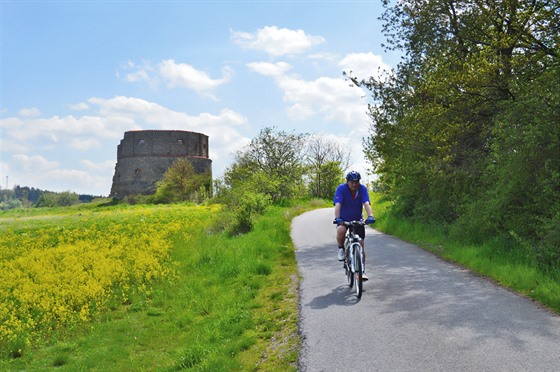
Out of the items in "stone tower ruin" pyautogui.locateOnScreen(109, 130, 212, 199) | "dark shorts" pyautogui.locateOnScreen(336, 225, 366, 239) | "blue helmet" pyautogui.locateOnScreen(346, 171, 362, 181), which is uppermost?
"stone tower ruin" pyautogui.locateOnScreen(109, 130, 212, 199)

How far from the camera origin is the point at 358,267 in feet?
25.2

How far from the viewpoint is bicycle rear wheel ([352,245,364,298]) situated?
7.64m

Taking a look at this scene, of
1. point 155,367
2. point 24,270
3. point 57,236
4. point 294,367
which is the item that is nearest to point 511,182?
point 294,367

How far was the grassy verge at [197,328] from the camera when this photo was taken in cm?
605

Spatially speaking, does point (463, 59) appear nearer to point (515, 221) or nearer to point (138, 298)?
point (515, 221)

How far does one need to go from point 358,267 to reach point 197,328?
9.35 ft

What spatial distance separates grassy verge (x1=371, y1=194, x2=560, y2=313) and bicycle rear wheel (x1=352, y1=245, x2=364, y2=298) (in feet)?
8.63

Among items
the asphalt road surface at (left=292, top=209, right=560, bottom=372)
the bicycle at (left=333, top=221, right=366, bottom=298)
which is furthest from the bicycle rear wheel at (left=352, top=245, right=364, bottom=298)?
the asphalt road surface at (left=292, top=209, right=560, bottom=372)

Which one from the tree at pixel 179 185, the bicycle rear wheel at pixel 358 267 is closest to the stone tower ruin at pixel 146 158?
the tree at pixel 179 185

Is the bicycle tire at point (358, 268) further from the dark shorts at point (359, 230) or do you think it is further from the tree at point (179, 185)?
the tree at point (179, 185)

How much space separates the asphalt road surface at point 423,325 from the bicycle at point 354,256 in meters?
0.25

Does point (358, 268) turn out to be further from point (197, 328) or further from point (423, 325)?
point (197, 328)

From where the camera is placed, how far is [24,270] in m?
12.7

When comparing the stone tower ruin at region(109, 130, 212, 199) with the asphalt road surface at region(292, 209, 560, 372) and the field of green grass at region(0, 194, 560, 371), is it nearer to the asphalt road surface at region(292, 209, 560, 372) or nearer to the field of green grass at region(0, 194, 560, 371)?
the field of green grass at region(0, 194, 560, 371)
